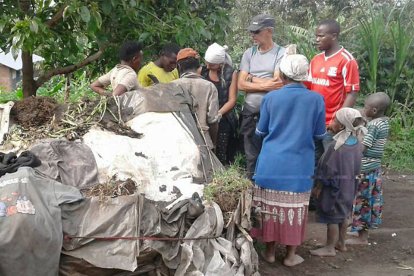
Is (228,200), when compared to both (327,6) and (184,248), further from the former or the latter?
→ (327,6)

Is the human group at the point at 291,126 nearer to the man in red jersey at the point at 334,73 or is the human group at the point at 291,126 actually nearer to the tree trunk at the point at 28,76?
the man in red jersey at the point at 334,73

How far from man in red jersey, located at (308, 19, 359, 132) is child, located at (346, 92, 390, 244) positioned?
216 millimetres

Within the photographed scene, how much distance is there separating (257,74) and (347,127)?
996 mm

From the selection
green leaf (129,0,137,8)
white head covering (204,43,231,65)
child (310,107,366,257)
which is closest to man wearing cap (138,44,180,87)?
white head covering (204,43,231,65)

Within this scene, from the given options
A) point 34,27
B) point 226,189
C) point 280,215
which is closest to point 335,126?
point 280,215

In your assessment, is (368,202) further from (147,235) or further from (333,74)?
(147,235)

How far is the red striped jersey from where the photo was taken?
18.1ft

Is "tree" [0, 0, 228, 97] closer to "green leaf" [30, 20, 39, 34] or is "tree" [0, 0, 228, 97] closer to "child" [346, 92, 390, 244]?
"green leaf" [30, 20, 39, 34]

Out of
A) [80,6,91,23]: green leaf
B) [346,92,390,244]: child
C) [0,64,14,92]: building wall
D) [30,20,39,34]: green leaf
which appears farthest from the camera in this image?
[0,64,14,92]: building wall

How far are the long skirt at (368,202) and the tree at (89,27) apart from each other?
195 cm

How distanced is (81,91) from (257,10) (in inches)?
293

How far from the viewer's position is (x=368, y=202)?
5535 millimetres

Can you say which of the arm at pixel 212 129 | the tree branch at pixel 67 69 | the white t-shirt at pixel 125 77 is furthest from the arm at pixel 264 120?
the tree branch at pixel 67 69

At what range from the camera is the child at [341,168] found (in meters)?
5.09
